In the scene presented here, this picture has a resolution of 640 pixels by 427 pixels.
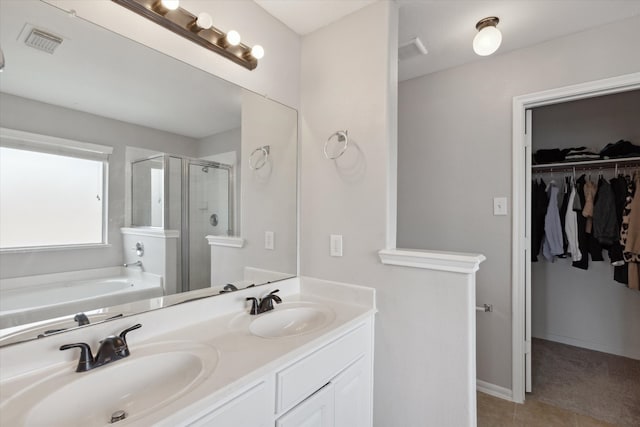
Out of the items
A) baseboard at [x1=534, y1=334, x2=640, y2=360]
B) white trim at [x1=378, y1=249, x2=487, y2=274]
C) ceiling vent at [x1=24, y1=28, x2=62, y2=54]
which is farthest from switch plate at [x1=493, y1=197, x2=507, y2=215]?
ceiling vent at [x1=24, y1=28, x2=62, y2=54]

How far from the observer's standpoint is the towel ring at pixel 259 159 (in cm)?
164

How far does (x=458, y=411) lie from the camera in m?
1.35

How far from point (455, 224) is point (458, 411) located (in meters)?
1.31

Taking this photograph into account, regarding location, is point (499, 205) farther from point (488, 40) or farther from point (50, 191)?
point (50, 191)

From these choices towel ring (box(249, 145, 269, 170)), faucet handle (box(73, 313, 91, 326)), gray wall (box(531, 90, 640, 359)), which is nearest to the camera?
faucet handle (box(73, 313, 91, 326))

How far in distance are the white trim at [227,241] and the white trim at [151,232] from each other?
162mm

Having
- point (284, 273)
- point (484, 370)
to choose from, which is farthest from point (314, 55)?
point (484, 370)

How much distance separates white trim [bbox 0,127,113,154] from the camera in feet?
2.88

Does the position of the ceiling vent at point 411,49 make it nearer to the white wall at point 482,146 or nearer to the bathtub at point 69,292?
the white wall at point 482,146

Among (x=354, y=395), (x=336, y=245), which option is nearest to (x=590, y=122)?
(x=336, y=245)

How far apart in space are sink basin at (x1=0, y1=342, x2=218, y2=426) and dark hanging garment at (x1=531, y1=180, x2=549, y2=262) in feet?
9.91

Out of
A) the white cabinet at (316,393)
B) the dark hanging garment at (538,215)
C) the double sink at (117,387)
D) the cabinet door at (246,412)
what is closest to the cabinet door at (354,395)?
the white cabinet at (316,393)

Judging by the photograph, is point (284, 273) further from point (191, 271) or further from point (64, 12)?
point (64, 12)

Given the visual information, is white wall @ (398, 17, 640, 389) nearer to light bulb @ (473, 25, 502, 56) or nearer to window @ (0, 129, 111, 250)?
light bulb @ (473, 25, 502, 56)
